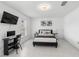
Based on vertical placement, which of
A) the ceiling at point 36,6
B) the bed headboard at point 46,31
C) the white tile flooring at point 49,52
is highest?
the ceiling at point 36,6

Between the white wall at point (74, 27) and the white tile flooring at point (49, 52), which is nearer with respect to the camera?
the white tile flooring at point (49, 52)

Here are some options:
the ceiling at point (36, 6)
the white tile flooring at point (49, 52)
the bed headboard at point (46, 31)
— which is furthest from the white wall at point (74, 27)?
the bed headboard at point (46, 31)

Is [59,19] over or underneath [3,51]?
over

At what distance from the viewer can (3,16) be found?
262 centimetres

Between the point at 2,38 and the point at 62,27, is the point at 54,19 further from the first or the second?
the point at 2,38

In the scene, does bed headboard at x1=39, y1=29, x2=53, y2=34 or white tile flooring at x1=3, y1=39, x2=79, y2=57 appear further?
bed headboard at x1=39, y1=29, x2=53, y2=34

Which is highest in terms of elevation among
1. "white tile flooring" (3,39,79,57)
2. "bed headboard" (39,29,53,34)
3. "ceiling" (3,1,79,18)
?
"ceiling" (3,1,79,18)

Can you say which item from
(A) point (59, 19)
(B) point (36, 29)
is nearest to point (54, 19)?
(A) point (59, 19)

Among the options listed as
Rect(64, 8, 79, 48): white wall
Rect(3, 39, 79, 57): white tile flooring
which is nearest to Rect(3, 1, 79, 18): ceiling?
Rect(64, 8, 79, 48): white wall

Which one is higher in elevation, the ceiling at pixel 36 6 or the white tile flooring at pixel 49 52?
the ceiling at pixel 36 6

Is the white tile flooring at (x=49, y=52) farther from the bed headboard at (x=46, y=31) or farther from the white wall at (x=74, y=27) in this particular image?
the bed headboard at (x=46, y=31)

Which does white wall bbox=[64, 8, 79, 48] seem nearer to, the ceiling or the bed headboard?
the ceiling

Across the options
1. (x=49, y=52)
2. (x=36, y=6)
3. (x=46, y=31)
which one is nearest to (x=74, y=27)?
(x=49, y=52)

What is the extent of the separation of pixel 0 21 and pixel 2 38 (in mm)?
767
